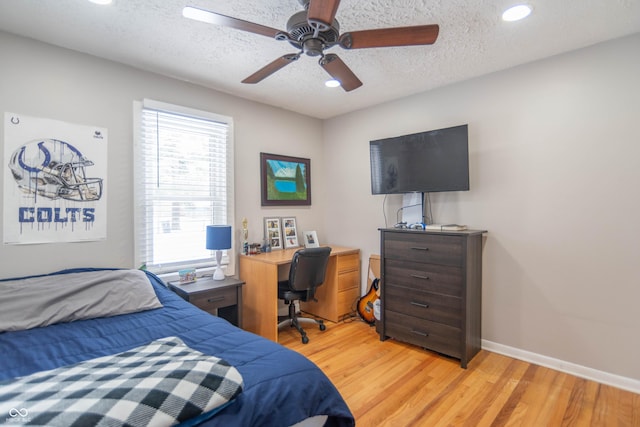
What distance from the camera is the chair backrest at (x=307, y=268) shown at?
299cm

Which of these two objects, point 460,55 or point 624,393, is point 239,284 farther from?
point 624,393

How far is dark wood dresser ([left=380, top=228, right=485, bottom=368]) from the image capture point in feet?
8.57

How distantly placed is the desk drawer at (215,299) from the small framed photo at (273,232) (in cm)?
Answer: 92

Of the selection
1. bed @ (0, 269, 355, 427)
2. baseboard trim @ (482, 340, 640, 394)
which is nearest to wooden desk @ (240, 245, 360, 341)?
bed @ (0, 269, 355, 427)

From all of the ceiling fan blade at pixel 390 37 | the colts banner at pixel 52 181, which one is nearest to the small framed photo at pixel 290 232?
the colts banner at pixel 52 181

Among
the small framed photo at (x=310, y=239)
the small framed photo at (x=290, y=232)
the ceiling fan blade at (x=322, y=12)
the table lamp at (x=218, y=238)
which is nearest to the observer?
the ceiling fan blade at (x=322, y=12)

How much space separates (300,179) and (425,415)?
2835mm

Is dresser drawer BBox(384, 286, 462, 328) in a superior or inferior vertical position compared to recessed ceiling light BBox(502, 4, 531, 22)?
inferior

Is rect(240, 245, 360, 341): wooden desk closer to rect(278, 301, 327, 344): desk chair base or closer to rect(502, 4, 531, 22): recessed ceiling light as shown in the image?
rect(278, 301, 327, 344): desk chair base

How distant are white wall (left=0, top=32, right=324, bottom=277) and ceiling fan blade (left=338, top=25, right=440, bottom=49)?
1966 millimetres

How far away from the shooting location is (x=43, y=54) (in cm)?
230

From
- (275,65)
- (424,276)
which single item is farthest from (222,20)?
(424,276)

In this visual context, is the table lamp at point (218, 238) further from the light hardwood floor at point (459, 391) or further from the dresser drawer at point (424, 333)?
the dresser drawer at point (424, 333)

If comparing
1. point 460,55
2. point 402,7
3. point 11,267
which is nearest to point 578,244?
point 460,55
